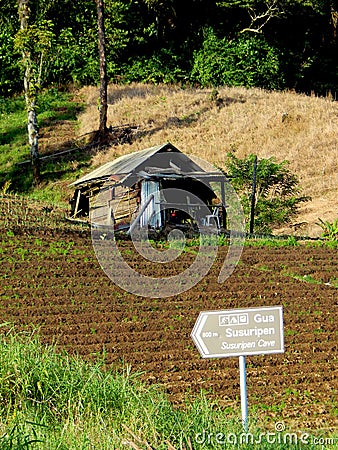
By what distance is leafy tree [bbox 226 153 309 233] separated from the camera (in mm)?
17828

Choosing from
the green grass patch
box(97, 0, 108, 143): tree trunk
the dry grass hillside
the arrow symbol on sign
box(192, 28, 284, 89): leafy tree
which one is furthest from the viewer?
box(192, 28, 284, 89): leafy tree

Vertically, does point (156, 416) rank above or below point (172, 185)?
above

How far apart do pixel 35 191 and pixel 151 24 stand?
1461cm

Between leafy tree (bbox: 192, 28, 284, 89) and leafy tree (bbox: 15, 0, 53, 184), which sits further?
leafy tree (bbox: 192, 28, 284, 89)

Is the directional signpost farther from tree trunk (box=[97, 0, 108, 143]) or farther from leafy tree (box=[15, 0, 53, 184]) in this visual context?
tree trunk (box=[97, 0, 108, 143])

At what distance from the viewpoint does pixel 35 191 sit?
2150cm

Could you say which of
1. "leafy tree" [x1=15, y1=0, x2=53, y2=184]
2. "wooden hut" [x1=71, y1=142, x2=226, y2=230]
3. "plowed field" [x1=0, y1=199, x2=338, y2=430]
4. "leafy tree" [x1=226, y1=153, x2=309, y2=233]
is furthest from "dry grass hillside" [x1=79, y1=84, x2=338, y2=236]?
"plowed field" [x1=0, y1=199, x2=338, y2=430]

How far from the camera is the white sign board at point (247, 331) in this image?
465 cm

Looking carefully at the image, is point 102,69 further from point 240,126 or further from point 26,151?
point 240,126

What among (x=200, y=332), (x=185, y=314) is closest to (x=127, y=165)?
(x=185, y=314)

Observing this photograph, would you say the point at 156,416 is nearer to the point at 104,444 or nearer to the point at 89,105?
the point at 104,444

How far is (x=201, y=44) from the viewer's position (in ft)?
112

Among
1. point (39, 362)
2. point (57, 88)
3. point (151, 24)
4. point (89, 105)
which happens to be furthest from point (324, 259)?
point (151, 24)

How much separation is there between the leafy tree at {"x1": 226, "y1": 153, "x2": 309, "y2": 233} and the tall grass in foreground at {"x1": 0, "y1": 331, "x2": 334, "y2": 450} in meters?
12.2
